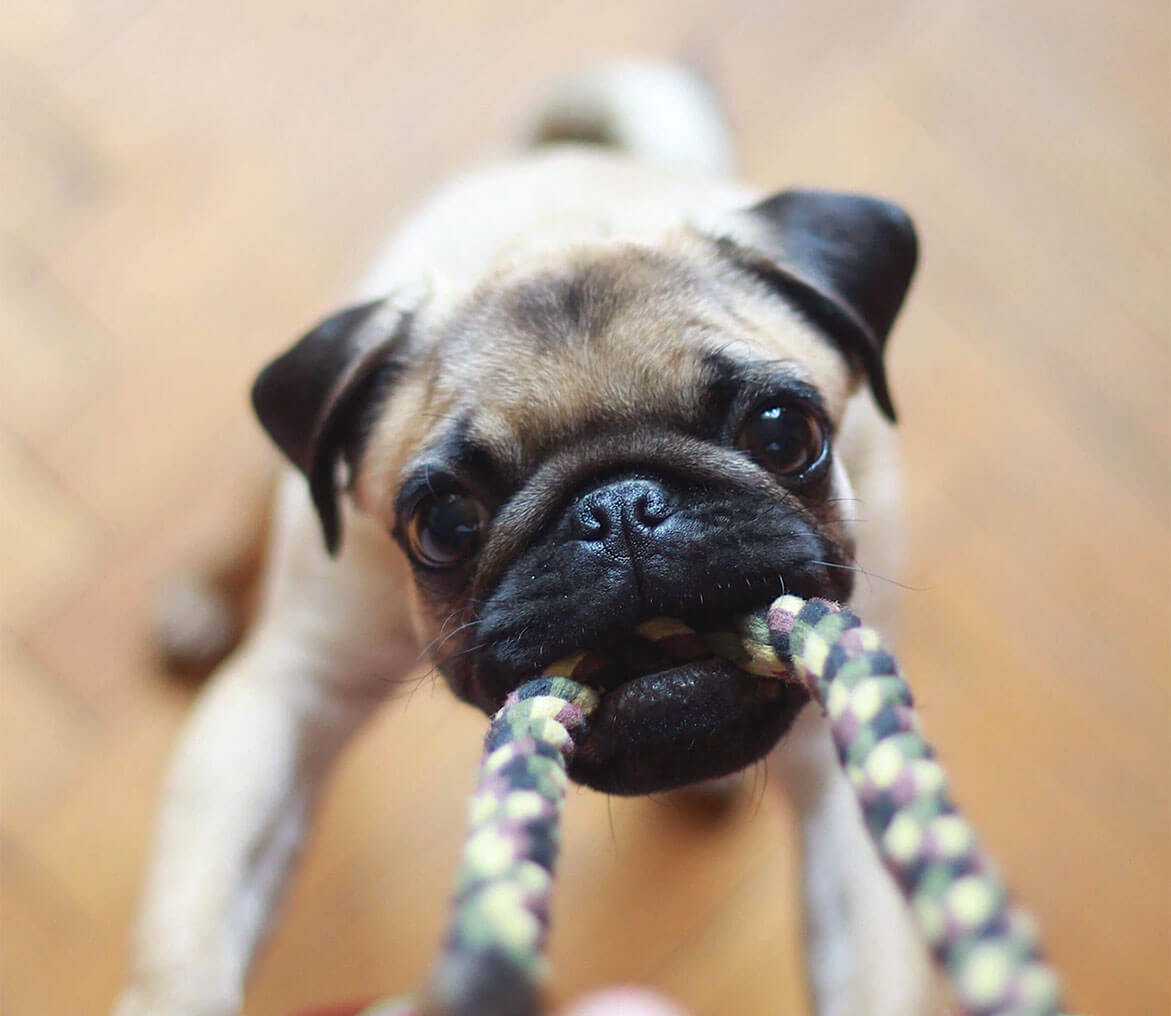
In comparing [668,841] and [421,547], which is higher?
[421,547]

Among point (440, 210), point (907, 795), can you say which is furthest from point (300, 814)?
point (907, 795)

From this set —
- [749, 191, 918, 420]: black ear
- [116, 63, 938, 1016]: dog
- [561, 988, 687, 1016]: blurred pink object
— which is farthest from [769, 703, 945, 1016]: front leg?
[561, 988, 687, 1016]: blurred pink object

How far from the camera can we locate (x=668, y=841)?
9.33ft

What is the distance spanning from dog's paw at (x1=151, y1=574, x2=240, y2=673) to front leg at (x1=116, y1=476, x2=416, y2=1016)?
0.62 metres

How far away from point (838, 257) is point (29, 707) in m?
2.43

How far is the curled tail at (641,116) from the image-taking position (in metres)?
3.05

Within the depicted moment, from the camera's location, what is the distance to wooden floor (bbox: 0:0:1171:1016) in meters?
2.81

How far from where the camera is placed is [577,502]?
153 cm

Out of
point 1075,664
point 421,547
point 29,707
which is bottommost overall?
point 1075,664

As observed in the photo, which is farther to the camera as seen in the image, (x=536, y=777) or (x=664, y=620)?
(x=664, y=620)

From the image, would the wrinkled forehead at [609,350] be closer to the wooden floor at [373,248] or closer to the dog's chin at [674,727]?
the dog's chin at [674,727]

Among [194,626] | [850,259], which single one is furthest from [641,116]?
[194,626]

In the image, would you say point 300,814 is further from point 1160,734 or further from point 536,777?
point 1160,734

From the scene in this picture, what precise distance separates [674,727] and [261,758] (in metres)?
1.09
